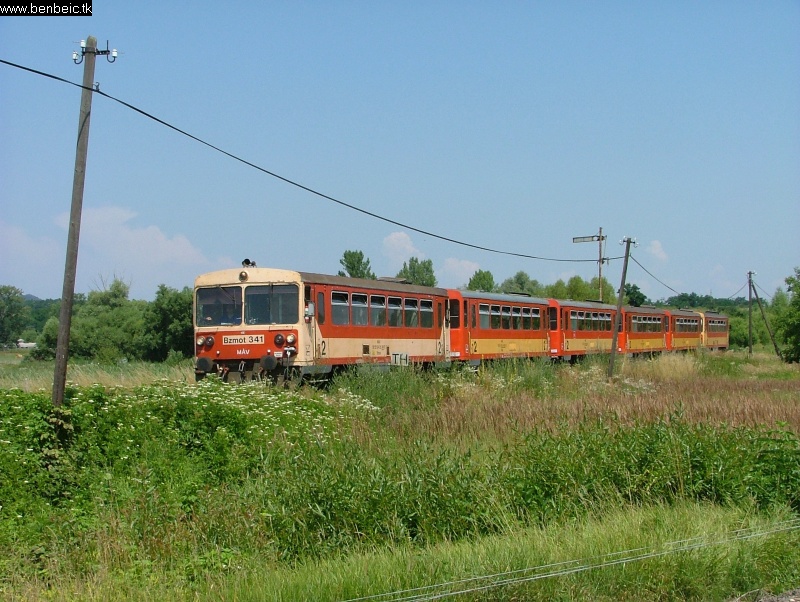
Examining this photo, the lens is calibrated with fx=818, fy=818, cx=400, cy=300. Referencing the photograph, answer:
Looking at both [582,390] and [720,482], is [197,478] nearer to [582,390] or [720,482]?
[720,482]

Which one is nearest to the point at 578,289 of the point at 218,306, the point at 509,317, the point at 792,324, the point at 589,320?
the point at 792,324

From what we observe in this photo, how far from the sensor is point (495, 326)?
27953 millimetres

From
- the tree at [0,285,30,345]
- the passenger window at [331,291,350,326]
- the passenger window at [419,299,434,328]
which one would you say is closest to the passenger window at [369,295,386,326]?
the passenger window at [331,291,350,326]

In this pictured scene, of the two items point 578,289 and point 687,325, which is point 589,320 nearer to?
point 687,325

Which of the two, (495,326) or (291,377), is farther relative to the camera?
(495,326)

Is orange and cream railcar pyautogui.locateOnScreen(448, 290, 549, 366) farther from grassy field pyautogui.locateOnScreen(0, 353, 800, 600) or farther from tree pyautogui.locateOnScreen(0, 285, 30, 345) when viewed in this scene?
tree pyautogui.locateOnScreen(0, 285, 30, 345)

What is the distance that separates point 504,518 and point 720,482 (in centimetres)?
→ 251

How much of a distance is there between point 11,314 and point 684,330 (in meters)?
58.4

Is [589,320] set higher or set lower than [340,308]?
higher

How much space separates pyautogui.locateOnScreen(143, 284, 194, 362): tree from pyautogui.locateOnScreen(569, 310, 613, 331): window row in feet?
81.0

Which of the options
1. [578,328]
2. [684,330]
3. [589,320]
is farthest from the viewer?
[684,330]

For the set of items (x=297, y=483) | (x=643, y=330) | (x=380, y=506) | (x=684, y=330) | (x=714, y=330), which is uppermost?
(x=714, y=330)

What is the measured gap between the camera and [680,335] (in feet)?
162

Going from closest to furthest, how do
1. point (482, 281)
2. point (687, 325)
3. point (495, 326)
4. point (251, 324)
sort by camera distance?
point (251, 324), point (495, 326), point (687, 325), point (482, 281)
